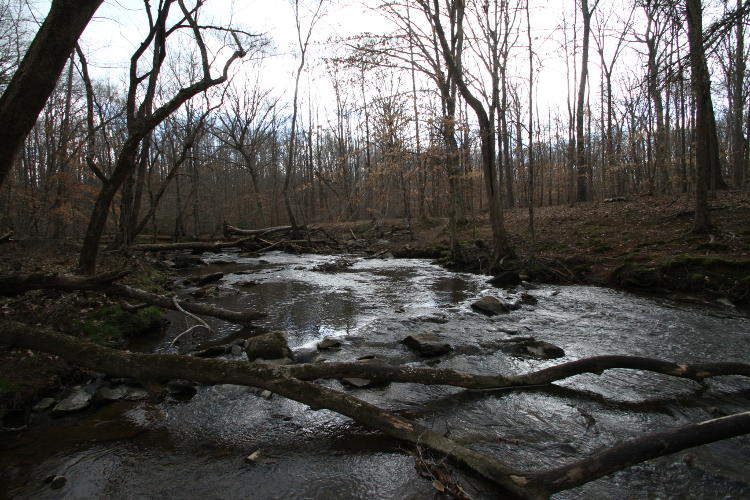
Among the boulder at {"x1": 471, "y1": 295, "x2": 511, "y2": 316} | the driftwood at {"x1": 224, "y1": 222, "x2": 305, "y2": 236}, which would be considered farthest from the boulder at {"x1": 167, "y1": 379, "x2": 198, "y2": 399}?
the driftwood at {"x1": 224, "y1": 222, "x2": 305, "y2": 236}

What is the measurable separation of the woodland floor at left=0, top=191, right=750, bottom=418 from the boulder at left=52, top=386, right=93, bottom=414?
1.05ft

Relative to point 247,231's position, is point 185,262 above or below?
below

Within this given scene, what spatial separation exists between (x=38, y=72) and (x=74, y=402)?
136 inches

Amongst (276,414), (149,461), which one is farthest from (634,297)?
(149,461)

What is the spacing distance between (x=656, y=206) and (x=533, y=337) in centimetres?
1248

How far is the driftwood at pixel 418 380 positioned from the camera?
2221 mm

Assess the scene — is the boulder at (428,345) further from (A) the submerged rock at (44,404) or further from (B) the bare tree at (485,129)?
(B) the bare tree at (485,129)

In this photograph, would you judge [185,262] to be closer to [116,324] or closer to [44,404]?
[116,324]

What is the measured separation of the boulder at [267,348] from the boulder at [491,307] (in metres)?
4.15

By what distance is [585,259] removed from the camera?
35.2ft

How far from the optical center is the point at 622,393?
4.12m

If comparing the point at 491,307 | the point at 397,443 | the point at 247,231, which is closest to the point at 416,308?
the point at 491,307

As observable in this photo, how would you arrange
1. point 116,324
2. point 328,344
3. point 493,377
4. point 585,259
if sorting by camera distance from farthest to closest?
point 585,259 → point 116,324 → point 328,344 → point 493,377

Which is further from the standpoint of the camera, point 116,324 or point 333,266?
point 333,266
